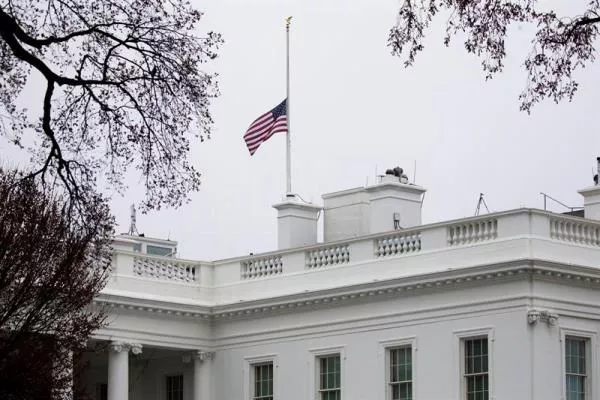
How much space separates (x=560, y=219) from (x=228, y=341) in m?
10.2

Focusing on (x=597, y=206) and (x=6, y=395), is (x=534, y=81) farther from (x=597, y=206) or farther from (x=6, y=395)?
(x=597, y=206)

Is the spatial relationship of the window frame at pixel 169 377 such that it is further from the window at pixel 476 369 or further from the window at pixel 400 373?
the window at pixel 476 369

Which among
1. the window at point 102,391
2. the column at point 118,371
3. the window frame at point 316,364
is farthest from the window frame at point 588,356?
the window at point 102,391

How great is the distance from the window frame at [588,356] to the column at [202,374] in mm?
10541

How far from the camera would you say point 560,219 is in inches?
1436

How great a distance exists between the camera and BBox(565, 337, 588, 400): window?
36.0 meters

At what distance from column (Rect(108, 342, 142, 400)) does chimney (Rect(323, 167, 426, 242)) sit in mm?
6415

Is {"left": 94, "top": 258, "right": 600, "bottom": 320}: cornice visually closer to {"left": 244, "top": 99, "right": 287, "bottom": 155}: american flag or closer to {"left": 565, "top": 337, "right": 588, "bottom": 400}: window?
{"left": 565, "top": 337, "right": 588, "bottom": 400}: window

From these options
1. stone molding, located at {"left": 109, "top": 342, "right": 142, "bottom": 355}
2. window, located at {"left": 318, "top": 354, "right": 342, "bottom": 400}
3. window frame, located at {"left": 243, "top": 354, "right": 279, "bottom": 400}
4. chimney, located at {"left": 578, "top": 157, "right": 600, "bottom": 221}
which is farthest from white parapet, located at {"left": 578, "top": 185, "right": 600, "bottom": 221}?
stone molding, located at {"left": 109, "top": 342, "right": 142, "bottom": 355}

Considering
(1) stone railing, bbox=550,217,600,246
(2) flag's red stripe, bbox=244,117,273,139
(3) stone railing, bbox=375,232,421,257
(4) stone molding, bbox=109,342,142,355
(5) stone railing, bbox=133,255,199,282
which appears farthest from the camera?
(2) flag's red stripe, bbox=244,117,273,139

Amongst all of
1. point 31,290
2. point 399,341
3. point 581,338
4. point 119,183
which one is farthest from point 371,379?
point 119,183

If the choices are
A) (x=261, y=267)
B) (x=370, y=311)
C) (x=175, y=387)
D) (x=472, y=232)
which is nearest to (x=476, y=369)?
(x=472, y=232)

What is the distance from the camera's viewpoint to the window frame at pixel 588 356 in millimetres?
35781

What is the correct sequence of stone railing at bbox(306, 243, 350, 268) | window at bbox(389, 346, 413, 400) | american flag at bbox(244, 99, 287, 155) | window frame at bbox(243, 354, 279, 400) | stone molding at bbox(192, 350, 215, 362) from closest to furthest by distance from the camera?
window at bbox(389, 346, 413, 400) < stone railing at bbox(306, 243, 350, 268) < window frame at bbox(243, 354, 279, 400) < stone molding at bbox(192, 350, 215, 362) < american flag at bbox(244, 99, 287, 155)
